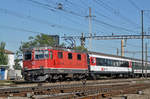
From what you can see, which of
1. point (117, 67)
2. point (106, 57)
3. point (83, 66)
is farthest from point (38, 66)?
point (117, 67)

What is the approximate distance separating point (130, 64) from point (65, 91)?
92.8 ft

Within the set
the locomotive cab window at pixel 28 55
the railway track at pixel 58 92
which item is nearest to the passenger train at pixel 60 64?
the locomotive cab window at pixel 28 55

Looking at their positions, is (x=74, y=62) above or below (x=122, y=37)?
below

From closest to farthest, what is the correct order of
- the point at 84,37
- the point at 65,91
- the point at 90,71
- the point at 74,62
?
the point at 65,91 < the point at 74,62 < the point at 90,71 < the point at 84,37

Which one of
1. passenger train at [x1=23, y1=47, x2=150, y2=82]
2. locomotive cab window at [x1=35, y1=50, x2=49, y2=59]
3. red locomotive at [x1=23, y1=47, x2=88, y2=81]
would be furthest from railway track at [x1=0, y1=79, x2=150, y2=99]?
locomotive cab window at [x1=35, y1=50, x2=49, y2=59]

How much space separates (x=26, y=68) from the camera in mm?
24984

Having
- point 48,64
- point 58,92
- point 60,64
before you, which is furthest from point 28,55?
point 58,92

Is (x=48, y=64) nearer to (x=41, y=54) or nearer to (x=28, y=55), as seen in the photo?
(x=41, y=54)

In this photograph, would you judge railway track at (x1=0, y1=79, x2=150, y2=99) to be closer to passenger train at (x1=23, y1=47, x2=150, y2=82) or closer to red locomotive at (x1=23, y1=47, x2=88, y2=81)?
red locomotive at (x1=23, y1=47, x2=88, y2=81)

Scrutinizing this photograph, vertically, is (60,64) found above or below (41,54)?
below

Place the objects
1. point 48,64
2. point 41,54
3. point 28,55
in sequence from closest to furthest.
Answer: point 48,64
point 41,54
point 28,55

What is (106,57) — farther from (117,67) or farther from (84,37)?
(84,37)

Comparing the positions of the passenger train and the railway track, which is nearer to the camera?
the railway track

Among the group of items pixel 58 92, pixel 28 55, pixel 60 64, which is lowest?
pixel 58 92
